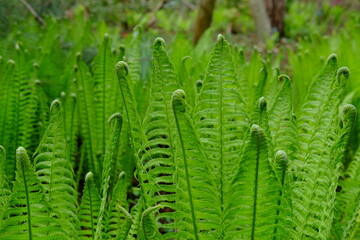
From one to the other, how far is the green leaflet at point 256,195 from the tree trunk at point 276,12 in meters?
5.43

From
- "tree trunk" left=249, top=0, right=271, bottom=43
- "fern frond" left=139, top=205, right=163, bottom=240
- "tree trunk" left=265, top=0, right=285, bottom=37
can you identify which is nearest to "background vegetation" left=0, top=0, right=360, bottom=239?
"fern frond" left=139, top=205, right=163, bottom=240

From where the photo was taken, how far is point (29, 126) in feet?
4.36

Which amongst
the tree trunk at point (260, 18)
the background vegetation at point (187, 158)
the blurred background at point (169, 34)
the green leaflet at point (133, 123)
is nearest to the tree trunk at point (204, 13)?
the blurred background at point (169, 34)

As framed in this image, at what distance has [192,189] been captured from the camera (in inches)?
30.3

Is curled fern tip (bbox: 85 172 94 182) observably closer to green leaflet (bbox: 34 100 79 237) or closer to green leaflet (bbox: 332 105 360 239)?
green leaflet (bbox: 34 100 79 237)

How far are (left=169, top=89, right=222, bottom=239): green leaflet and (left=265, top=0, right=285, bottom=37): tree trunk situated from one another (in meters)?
5.41

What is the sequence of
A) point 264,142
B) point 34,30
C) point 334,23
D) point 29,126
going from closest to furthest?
point 264,142, point 29,126, point 34,30, point 334,23

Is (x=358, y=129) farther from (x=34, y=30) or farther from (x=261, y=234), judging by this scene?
(x=34, y=30)

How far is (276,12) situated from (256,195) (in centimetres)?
555

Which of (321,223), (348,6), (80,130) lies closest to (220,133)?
(321,223)

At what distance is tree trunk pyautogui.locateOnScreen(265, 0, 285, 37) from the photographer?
5.79m

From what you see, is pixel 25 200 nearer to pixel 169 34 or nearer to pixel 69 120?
pixel 69 120


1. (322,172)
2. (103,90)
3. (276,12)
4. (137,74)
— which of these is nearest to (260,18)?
(276,12)

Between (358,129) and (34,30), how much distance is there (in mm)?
2171
